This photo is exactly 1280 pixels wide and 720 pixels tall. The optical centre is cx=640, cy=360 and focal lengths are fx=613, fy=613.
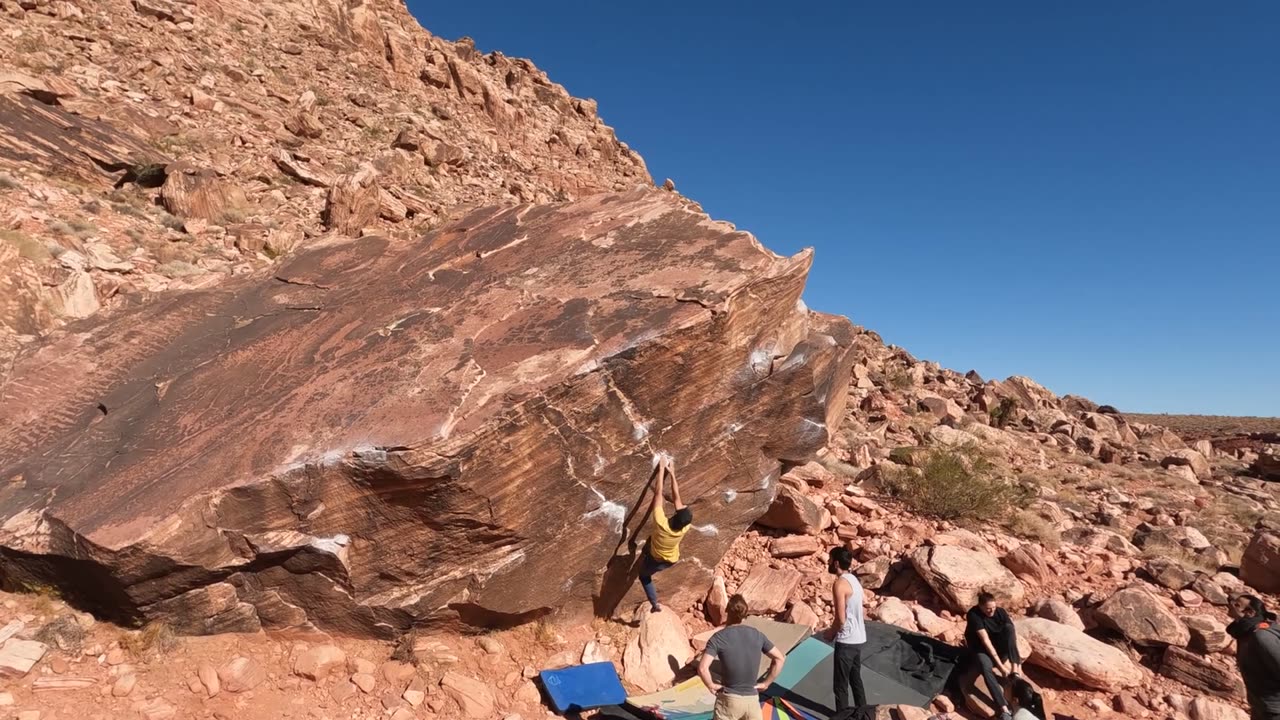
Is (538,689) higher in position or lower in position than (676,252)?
lower

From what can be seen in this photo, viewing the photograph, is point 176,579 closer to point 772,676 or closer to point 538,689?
point 538,689

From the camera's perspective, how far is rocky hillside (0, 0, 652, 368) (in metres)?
9.15

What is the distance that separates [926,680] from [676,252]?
442 centimetres

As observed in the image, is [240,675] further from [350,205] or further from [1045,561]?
[350,205]

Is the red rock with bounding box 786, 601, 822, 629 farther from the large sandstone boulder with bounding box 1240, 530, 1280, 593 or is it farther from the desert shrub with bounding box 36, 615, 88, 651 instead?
the desert shrub with bounding box 36, 615, 88, 651

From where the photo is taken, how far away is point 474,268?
6.80m

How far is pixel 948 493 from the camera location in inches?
326

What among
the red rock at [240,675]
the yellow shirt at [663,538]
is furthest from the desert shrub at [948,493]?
the red rock at [240,675]

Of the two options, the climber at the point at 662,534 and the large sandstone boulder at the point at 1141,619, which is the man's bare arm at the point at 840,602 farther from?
the large sandstone boulder at the point at 1141,619

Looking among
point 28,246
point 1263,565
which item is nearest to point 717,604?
point 1263,565

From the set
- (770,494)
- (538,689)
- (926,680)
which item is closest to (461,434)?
(538,689)

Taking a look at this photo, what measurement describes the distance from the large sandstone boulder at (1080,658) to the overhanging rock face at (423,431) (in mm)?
2616

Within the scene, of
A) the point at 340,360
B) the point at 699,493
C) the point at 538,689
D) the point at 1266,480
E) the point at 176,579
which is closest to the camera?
the point at 176,579

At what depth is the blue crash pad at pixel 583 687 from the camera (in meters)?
4.75
